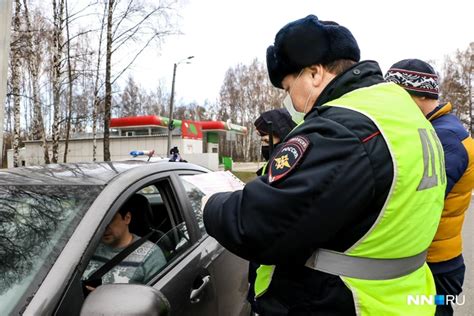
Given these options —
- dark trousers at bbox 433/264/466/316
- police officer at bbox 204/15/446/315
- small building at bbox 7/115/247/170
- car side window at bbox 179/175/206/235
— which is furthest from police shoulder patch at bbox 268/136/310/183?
small building at bbox 7/115/247/170

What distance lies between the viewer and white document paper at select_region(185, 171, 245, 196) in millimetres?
1491

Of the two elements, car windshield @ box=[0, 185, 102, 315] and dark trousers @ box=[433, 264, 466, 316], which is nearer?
car windshield @ box=[0, 185, 102, 315]

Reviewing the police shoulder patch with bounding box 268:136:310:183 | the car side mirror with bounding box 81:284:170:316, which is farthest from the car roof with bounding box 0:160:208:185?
the police shoulder patch with bounding box 268:136:310:183

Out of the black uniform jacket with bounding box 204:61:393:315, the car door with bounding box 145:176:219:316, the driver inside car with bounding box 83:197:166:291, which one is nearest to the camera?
the black uniform jacket with bounding box 204:61:393:315

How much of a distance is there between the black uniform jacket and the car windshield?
0.66m

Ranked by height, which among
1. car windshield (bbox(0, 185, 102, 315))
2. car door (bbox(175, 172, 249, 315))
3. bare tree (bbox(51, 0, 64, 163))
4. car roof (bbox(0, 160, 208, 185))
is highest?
bare tree (bbox(51, 0, 64, 163))

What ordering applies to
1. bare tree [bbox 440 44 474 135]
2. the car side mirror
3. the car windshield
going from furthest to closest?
1. bare tree [bbox 440 44 474 135]
2. the car windshield
3. the car side mirror

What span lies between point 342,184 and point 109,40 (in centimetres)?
1705

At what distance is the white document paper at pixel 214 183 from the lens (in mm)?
1491

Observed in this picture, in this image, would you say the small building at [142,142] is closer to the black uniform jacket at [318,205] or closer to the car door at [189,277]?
the car door at [189,277]

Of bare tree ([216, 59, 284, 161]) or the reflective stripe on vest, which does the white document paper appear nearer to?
the reflective stripe on vest

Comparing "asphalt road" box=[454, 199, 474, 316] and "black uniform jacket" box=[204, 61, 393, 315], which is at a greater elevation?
"black uniform jacket" box=[204, 61, 393, 315]

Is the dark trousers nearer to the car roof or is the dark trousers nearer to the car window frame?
the car window frame

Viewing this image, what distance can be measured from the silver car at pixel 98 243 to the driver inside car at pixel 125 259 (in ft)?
0.13
